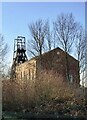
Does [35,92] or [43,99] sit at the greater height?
[35,92]

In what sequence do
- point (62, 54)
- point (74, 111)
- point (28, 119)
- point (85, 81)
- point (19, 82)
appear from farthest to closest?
point (62, 54)
point (85, 81)
point (19, 82)
point (74, 111)
point (28, 119)

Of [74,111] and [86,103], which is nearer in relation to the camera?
[74,111]

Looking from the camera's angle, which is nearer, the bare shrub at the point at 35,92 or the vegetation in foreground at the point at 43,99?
the vegetation in foreground at the point at 43,99

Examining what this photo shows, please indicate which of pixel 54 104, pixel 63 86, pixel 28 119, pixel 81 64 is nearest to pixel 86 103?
pixel 54 104

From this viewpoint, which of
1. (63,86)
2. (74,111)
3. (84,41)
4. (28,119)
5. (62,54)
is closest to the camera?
(28,119)

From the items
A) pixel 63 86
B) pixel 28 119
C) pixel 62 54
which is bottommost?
pixel 28 119

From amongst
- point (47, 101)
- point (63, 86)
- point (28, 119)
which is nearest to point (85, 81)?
point (63, 86)

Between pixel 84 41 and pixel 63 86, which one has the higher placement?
pixel 84 41

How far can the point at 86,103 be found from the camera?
1201cm

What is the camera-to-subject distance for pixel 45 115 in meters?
10.2

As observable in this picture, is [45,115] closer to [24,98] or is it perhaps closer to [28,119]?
[28,119]

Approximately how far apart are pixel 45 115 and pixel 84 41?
49.1 ft

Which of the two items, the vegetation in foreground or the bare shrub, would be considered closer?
the vegetation in foreground

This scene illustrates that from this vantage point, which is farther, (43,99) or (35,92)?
(43,99)
